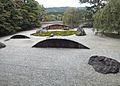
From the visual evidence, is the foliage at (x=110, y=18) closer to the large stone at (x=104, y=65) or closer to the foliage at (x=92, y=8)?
the large stone at (x=104, y=65)

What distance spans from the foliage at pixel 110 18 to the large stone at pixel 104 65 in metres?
5.94

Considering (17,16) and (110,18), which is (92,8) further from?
(110,18)

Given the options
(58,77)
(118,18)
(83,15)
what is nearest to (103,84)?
(58,77)

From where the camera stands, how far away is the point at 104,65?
662 cm

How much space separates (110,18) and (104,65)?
691 centimetres

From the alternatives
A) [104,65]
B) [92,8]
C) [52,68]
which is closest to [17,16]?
[92,8]

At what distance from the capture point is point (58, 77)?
5.64m

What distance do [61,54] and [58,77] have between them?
3.12 metres

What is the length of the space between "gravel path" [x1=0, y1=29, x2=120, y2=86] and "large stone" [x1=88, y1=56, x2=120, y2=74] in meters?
0.20

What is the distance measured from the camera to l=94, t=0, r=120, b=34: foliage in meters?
12.6

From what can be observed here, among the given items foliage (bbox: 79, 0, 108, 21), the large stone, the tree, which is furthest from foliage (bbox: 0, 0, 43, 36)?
the large stone

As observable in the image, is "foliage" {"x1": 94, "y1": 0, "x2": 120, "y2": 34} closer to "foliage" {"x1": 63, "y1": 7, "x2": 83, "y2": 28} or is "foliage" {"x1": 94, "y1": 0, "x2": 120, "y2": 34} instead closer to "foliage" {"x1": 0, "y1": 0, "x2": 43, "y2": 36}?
"foliage" {"x1": 0, "y1": 0, "x2": 43, "y2": 36}

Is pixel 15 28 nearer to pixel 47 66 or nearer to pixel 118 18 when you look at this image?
pixel 118 18

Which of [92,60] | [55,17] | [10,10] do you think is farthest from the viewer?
[55,17]
